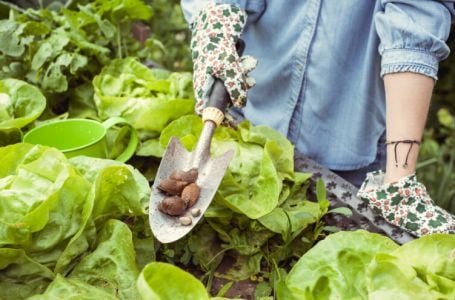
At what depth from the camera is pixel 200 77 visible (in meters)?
1.11

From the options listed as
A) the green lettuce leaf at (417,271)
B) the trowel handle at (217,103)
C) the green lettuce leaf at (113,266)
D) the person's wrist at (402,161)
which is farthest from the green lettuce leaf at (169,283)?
the person's wrist at (402,161)

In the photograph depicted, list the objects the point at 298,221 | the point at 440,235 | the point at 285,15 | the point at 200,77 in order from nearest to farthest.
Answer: the point at 440,235 < the point at 298,221 < the point at 200,77 < the point at 285,15

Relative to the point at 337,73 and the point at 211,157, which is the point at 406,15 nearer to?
the point at 337,73

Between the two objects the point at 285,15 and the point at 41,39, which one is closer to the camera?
the point at 285,15

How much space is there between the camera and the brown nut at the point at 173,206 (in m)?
0.88

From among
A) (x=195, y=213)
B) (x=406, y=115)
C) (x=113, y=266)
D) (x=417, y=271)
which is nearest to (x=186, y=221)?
(x=195, y=213)

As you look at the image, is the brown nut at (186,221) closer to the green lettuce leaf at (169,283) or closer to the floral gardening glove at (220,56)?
the green lettuce leaf at (169,283)

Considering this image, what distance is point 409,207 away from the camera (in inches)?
38.6

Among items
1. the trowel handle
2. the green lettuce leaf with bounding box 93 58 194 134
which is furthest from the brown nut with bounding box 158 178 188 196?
the green lettuce leaf with bounding box 93 58 194 134

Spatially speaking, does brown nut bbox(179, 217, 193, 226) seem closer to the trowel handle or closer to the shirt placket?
the trowel handle

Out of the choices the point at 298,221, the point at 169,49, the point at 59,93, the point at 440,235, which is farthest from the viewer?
the point at 169,49

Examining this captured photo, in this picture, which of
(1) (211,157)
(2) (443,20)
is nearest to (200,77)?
A: (1) (211,157)

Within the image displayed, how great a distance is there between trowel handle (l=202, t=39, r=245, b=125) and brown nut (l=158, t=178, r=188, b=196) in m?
0.14

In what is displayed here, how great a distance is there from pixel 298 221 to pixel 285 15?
0.50 m
